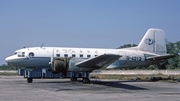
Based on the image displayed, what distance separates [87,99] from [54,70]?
12.6m

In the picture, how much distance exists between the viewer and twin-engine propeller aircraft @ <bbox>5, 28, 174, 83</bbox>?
26.1 metres

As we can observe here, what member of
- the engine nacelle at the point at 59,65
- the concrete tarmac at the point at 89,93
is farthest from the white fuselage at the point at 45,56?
the concrete tarmac at the point at 89,93

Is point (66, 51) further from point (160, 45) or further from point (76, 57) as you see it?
point (160, 45)

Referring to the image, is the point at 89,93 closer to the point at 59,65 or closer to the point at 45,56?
the point at 59,65

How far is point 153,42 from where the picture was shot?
33000 mm

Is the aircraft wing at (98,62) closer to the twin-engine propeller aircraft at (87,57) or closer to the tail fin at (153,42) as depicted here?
the twin-engine propeller aircraft at (87,57)

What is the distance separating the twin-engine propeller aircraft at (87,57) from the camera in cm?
2614

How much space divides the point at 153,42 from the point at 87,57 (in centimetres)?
851

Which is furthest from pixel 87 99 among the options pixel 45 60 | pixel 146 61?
pixel 146 61

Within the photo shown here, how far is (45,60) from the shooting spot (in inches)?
1115

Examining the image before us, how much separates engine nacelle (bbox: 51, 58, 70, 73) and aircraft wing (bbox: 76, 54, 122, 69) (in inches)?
48.9

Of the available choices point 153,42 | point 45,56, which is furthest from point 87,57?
point 153,42

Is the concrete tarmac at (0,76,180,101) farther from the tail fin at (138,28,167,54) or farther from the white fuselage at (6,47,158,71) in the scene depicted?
the tail fin at (138,28,167,54)

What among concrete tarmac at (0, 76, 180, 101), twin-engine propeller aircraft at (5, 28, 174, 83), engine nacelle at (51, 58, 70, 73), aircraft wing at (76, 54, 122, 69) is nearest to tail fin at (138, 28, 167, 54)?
twin-engine propeller aircraft at (5, 28, 174, 83)
